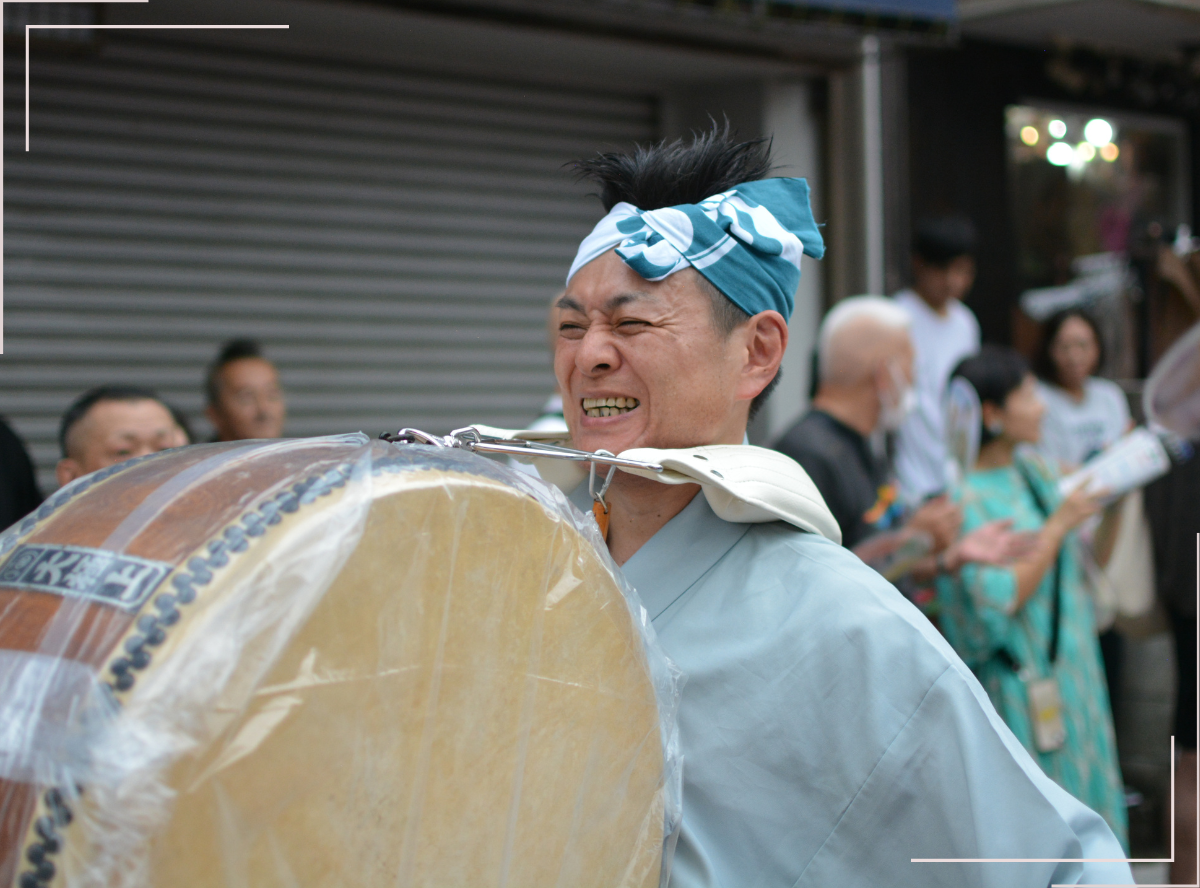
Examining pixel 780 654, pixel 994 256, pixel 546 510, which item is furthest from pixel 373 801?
pixel 994 256

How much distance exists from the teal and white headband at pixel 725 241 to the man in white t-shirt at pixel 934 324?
12.1 ft

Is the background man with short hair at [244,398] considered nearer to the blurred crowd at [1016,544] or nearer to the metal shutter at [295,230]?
the metal shutter at [295,230]

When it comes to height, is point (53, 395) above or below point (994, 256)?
below

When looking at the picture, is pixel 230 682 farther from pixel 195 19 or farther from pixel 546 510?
pixel 195 19

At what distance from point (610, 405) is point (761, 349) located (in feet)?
0.84

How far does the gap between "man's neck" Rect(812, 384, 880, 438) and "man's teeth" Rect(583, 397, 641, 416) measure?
232 centimetres

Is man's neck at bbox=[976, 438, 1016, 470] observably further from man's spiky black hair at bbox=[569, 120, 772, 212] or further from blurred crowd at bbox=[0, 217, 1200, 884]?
man's spiky black hair at bbox=[569, 120, 772, 212]

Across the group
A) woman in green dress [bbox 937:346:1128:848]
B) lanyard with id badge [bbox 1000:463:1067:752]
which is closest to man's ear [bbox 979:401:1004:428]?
woman in green dress [bbox 937:346:1128:848]

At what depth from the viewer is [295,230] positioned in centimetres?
521

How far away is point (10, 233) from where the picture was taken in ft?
15.0

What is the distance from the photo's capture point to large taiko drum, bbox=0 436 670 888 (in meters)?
0.92

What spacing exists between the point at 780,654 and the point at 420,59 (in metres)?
4.52

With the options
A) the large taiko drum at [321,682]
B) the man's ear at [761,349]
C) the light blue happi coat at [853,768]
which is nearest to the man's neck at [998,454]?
the man's ear at [761,349]

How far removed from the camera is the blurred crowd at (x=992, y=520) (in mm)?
3344
